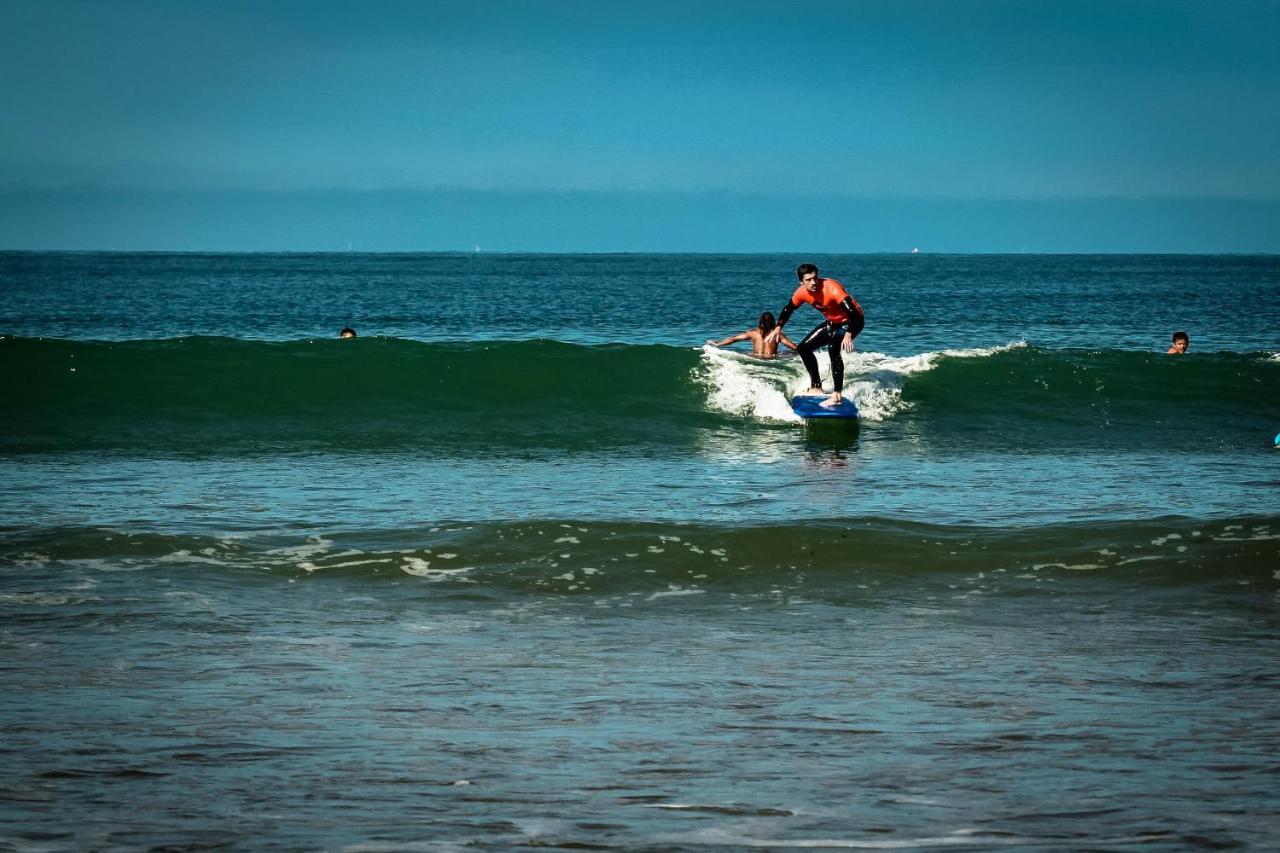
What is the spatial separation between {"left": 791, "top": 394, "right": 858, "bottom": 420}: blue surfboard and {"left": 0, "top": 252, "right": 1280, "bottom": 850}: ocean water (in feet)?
0.61

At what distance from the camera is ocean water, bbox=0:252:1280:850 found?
429 centimetres

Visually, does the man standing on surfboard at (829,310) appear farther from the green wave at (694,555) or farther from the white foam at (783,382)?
the green wave at (694,555)

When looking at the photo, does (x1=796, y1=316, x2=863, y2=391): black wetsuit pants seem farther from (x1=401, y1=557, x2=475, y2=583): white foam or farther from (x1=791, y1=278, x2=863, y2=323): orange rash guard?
(x1=401, y1=557, x2=475, y2=583): white foam

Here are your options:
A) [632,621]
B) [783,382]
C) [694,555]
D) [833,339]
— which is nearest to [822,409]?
[833,339]

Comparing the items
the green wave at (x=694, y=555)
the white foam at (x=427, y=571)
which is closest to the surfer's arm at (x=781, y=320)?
the green wave at (x=694, y=555)

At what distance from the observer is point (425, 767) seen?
184 inches

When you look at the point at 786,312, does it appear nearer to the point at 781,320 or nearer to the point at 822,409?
the point at 781,320

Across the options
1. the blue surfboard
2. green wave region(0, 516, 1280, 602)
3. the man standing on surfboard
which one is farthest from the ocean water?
the man standing on surfboard

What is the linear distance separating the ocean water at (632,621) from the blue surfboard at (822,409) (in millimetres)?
185

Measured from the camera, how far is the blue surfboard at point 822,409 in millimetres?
17031

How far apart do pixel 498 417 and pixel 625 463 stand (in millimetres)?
4425

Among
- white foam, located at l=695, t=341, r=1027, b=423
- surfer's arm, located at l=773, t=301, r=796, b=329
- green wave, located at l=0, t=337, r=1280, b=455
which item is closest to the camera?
surfer's arm, located at l=773, t=301, r=796, b=329

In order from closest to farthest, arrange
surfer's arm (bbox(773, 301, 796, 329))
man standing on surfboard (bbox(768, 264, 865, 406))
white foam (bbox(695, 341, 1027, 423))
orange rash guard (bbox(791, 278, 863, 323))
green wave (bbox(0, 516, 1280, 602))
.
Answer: green wave (bbox(0, 516, 1280, 602)), man standing on surfboard (bbox(768, 264, 865, 406)), orange rash guard (bbox(791, 278, 863, 323)), surfer's arm (bbox(773, 301, 796, 329)), white foam (bbox(695, 341, 1027, 423))

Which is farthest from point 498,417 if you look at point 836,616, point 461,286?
point 461,286
